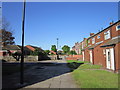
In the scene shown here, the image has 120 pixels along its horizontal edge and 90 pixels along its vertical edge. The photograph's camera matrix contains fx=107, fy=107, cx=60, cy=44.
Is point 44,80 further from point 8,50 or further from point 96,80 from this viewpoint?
point 8,50

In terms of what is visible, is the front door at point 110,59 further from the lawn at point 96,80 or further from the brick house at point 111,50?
the lawn at point 96,80

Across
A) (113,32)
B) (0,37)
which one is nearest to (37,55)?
(0,37)

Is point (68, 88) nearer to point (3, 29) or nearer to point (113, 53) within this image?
point (113, 53)

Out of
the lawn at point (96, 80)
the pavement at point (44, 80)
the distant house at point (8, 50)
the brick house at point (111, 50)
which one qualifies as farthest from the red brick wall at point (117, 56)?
the distant house at point (8, 50)

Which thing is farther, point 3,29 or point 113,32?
point 3,29

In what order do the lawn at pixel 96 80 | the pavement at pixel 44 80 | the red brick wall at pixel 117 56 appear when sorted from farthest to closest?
the red brick wall at pixel 117 56 < the pavement at pixel 44 80 < the lawn at pixel 96 80

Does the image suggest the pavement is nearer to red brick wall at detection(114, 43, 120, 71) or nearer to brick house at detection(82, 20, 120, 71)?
red brick wall at detection(114, 43, 120, 71)

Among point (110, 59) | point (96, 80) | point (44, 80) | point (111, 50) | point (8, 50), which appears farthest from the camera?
point (8, 50)

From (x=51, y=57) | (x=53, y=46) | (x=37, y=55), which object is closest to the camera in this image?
(x=37, y=55)

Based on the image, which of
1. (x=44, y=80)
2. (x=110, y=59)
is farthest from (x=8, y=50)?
(x=110, y=59)

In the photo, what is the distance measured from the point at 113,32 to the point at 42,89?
12.3m

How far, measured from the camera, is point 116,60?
11008 millimetres

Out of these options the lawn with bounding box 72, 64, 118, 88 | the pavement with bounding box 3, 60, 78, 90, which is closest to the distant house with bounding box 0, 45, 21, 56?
the pavement with bounding box 3, 60, 78, 90

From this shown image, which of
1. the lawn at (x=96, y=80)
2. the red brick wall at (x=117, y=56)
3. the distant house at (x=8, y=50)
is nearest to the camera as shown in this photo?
the lawn at (x=96, y=80)
